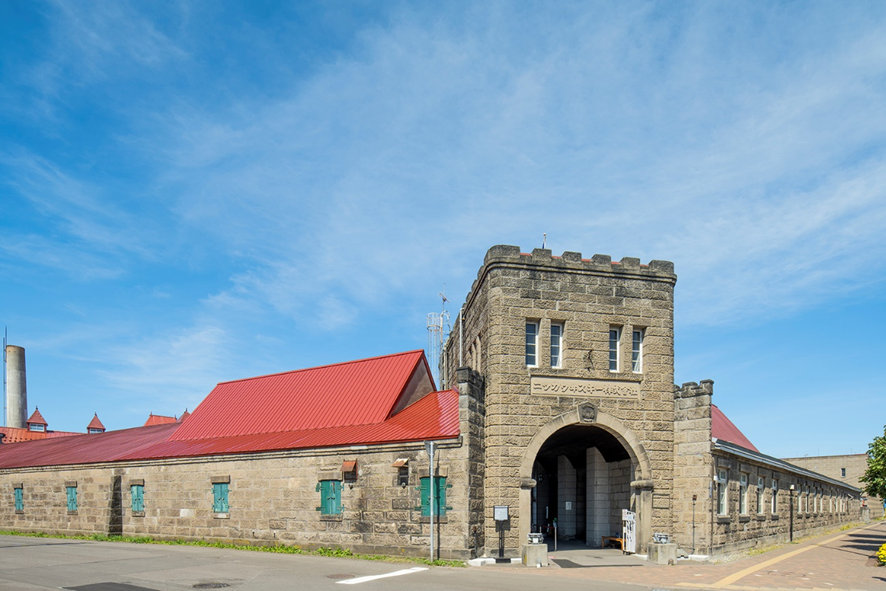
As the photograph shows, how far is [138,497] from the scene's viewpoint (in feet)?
88.5

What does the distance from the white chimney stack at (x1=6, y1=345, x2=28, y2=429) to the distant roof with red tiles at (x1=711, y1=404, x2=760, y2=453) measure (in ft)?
209

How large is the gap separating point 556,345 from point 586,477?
8.25m

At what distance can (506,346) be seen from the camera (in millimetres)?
21328

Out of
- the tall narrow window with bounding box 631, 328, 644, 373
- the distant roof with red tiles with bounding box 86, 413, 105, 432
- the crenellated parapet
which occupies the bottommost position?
the distant roof with red tiles with bounding box 86, 413, 105, 432

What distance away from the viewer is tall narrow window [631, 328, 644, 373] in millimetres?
22484

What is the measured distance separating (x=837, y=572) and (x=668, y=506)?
4.66 m

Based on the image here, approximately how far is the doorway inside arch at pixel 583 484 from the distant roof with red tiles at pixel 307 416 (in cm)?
494

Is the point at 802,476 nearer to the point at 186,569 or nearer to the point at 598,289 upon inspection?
the point at 598,289

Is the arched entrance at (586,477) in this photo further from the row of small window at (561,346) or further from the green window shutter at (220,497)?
the green window shutter at (220,497)

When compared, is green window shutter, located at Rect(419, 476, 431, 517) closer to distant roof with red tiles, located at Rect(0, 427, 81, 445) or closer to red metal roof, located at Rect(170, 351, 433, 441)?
red metal roof, located at Rect(170, 351, 433, 441)

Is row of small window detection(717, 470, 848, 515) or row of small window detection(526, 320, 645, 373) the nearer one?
row of small window detection(526, 320, 645, 373)

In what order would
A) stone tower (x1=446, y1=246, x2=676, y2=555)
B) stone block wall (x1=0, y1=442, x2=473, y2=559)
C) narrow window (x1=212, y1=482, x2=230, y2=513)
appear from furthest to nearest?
narrow window (x1=212, y1=482, x2=230, y2=513), stone tower (x1=446, y1=246, x2=676, y2=555), stone block wall (x1=0, y1=442, x2=473, y2=559)

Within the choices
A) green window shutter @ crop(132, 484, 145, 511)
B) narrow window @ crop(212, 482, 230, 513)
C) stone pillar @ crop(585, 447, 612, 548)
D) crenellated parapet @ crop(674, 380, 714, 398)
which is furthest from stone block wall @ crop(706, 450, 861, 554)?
green window shutter @ crop(132, 484, 145, 511)

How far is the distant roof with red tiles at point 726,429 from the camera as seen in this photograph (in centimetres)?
3322
